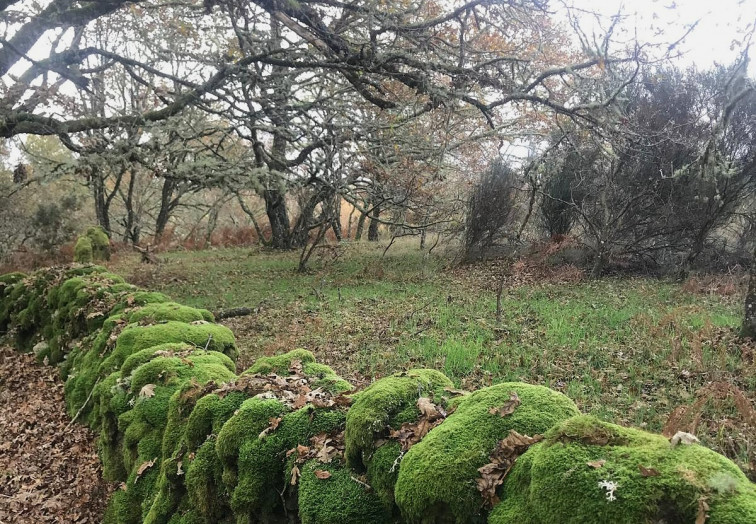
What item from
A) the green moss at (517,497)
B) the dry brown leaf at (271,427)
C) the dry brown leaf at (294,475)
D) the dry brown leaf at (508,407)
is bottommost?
the dry brown leaf at (294,475)

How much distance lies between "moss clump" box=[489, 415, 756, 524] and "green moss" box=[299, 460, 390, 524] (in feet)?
2.36

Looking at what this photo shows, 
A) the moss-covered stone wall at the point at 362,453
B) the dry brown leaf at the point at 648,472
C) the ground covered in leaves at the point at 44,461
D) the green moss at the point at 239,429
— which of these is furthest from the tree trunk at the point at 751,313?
the ground covered in leaves at the point at 44,461

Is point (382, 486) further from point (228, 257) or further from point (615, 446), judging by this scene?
point (228, 257)

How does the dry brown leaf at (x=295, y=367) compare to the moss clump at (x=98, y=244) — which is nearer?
the dry brown leaf at (x=295, y=367)

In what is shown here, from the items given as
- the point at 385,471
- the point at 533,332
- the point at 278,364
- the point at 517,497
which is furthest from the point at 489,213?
the point at 517,497

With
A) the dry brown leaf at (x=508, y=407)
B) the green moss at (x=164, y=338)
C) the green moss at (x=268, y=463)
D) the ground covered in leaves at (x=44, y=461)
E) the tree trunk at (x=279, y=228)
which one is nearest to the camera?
the dry brown leaf at (x=508, y=407)

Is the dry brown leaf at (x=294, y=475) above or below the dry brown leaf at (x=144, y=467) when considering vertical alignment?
above

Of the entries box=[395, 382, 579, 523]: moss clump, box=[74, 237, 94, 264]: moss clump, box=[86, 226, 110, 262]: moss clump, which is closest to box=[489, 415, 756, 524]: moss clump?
box=[395, 382, 579, 523]: moss clump

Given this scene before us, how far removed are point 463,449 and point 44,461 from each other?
5.20 meters

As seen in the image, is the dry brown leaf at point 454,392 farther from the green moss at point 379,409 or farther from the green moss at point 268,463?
the green moss at point 268,463

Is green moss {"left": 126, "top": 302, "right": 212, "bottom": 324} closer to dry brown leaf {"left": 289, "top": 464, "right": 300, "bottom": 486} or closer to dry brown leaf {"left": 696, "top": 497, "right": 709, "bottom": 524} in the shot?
dry brown leaf {"left": 289, "top": 464, "right": 300, "bottom": 486}

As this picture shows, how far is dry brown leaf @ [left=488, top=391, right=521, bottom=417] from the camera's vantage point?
2.29m

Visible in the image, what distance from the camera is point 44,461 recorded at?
17.3 feet

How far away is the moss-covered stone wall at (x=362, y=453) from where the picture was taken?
5.30ft
